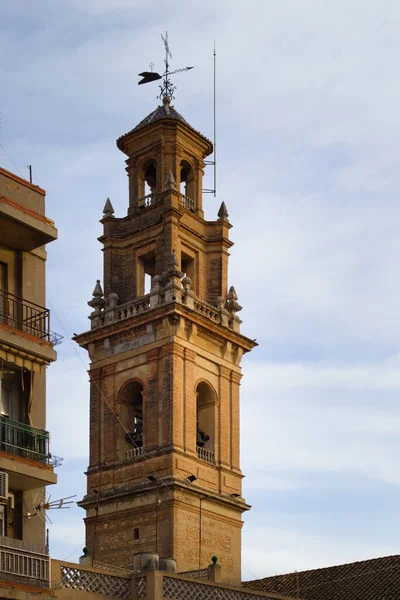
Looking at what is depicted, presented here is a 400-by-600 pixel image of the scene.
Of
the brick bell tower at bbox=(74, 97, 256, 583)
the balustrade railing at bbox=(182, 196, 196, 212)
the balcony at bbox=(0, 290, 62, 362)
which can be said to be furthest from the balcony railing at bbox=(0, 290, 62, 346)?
the balustrade railing at bbox=(182, 196, 196, 212)

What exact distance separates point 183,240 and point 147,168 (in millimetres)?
3439

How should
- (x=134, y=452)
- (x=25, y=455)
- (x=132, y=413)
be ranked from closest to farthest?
(x=25, y=455) < (x=134, y=452) < (x=132, y=413)

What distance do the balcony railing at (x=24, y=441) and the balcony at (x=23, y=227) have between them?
351cm

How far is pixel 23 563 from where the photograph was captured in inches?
901

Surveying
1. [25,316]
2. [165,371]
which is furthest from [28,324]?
[165,371]

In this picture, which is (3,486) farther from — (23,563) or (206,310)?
(206,310)

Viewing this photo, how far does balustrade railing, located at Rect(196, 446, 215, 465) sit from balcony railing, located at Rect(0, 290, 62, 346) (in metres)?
18.2

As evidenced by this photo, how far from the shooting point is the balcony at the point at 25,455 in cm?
2419

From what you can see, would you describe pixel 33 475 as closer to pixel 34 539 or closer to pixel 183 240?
pixel 34 539

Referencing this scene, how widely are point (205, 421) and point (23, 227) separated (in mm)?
20189

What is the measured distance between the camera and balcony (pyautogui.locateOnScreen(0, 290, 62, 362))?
25.3 metres

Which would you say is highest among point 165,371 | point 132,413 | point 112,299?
point 112,299

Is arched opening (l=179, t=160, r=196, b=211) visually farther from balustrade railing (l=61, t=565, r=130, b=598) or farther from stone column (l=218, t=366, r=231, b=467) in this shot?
balustrade railing (l=61, t=565, r=130, b=598)

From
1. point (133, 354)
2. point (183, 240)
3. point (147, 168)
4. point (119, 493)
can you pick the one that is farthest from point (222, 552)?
point (147, 168)
